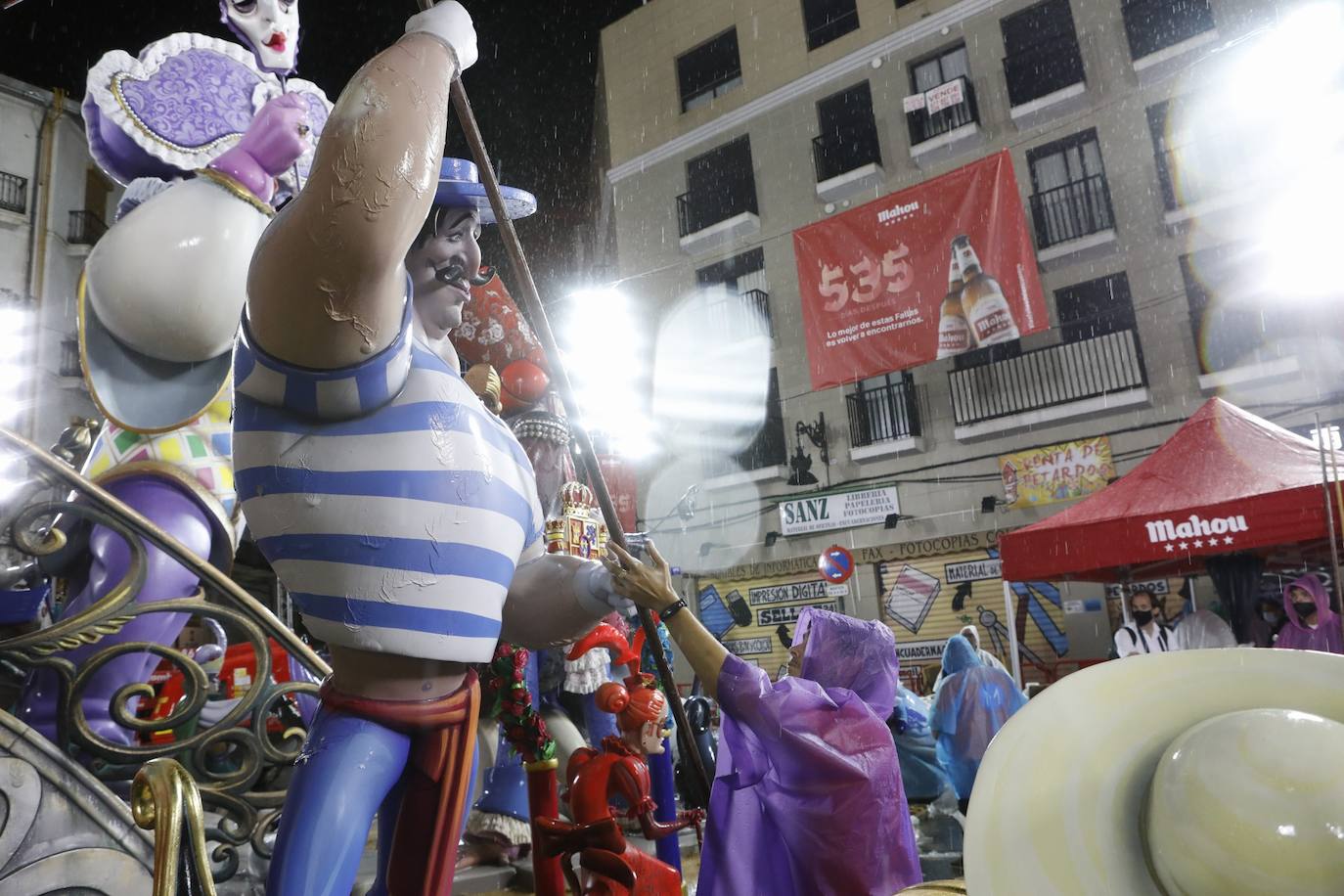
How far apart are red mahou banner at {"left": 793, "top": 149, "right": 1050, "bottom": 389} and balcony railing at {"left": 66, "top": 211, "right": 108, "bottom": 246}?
9.89 meters

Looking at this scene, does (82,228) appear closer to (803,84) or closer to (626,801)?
(803,84)

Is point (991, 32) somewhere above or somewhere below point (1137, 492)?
above

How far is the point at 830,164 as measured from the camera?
1320cm

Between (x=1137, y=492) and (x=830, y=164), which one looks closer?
(x=1137, y=492)

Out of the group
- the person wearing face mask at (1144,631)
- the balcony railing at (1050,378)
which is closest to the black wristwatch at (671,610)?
the person wearing face mask at (1144,631)

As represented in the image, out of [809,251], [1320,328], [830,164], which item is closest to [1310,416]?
[1320,328]

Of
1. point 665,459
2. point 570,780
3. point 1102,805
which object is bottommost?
point 570,780

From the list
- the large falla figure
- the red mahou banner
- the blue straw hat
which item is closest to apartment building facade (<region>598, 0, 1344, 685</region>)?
the red mahou banner

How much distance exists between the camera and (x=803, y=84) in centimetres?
1364

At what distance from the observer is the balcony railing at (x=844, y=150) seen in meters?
13.0

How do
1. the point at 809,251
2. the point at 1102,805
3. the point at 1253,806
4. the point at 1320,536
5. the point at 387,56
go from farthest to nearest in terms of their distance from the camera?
the point at 809,251 < the point at 1320,536 < the point at 387,56 < the point at 1102,805 < the point at 1253,806

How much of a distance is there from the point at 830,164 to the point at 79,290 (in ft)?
40.2

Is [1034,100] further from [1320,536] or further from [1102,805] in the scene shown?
[1102,805]

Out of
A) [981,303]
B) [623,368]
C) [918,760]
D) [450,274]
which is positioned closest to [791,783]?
[450,274]
